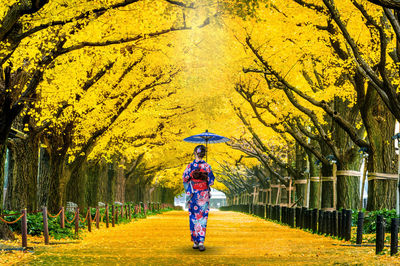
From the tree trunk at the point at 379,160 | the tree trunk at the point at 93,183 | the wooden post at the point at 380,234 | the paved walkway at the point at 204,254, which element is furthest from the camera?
the tree trunk at the point at 93,183

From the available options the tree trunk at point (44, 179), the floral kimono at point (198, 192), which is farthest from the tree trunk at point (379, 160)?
the tree trunk at point (44, 179)

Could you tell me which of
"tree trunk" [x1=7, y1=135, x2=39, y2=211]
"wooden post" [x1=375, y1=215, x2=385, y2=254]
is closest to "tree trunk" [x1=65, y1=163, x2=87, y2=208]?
"tree trunk" [x1=7, y1=135, x2=39, y2=211]

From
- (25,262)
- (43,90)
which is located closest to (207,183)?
(25,262)

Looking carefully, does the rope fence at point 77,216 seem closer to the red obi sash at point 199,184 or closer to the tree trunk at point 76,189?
the tree trunk at point 76,189

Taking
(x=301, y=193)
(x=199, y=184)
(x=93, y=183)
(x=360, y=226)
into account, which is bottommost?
(x=360, y=226)

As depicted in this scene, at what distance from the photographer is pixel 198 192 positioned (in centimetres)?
1284

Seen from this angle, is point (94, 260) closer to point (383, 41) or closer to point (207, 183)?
point (207, 183)

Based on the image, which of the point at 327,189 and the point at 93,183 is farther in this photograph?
the point at 93,183

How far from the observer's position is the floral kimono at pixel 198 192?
1270cm

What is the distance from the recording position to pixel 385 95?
14.3 m

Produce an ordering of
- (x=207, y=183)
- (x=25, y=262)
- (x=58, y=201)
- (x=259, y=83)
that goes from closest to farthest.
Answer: (x=25, y=262), (x=207, y=183), (x=58, y=201), (x=259, y=83)

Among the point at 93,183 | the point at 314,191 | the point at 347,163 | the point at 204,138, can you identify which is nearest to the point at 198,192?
the point at 204,138

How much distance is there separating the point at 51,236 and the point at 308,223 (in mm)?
10123

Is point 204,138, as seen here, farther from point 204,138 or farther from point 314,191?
point 314,191
